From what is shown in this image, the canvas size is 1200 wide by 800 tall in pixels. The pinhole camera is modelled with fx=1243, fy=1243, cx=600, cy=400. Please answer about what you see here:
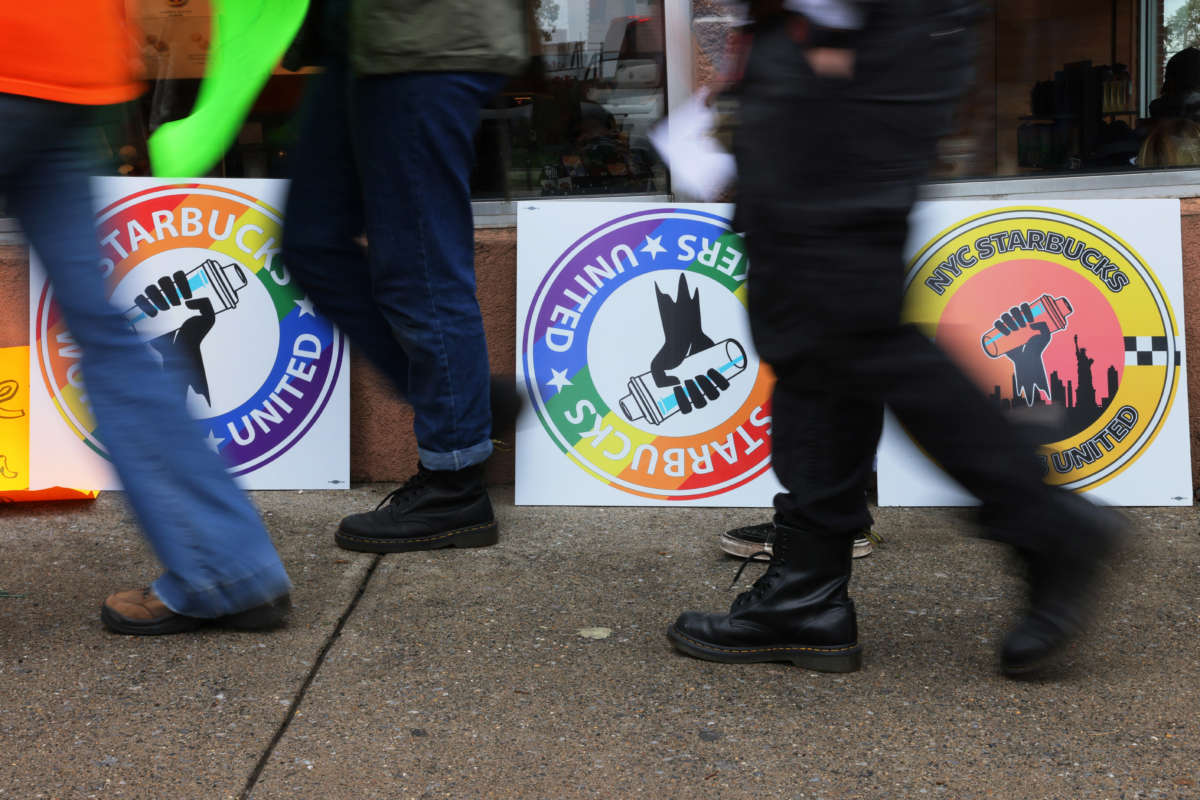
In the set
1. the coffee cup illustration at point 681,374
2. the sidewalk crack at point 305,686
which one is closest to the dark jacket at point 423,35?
the coffee cup illustration at point 681,374

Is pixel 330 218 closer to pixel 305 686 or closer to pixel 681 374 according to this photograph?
pixel 681 374

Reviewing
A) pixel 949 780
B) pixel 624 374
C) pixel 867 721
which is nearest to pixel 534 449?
pixel 624 374

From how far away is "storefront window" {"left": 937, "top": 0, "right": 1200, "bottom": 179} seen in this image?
3.47 m

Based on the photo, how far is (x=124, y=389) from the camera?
215cm

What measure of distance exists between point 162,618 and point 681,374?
4.74 feet

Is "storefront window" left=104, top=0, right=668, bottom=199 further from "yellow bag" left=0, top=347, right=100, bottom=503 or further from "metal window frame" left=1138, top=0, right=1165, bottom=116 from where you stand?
"metal window frame" left=1138, top=0, right=1165, bottom=116

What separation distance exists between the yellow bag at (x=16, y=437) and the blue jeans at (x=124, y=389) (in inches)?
46.9

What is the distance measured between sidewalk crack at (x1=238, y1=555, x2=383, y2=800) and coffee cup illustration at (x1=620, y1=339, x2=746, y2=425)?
793 mm

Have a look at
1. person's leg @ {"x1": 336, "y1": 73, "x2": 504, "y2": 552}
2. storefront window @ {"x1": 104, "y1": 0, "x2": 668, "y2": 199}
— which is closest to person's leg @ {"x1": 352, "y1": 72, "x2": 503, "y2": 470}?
person's leg @ {"x1": 336, "y1": 73, "x2": 504, "y2": 552}

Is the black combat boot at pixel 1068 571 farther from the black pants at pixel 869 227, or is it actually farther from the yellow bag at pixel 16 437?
the yellow bag at pixel 16 437

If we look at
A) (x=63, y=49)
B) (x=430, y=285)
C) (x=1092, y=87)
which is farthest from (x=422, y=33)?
(x=1092, y=87)

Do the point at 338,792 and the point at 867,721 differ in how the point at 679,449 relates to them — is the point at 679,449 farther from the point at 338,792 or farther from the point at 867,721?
the point at 338,792

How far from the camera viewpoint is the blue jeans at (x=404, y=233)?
2643 mm

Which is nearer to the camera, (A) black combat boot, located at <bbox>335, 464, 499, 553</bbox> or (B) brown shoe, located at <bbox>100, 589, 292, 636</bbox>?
(B) brown shoe, located at <bbox>100, 589, 292, 636</bbox>
